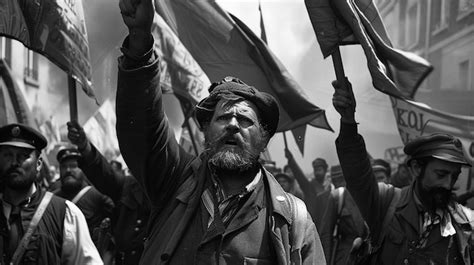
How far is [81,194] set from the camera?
30.4 feet

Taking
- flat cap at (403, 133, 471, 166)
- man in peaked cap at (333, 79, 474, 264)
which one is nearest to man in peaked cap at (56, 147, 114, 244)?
man in peaked cap at (333, 79, 474, 264)

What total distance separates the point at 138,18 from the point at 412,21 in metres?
9.86

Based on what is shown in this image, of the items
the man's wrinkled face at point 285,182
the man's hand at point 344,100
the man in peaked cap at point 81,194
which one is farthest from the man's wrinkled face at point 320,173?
the man's hand at point 344,100

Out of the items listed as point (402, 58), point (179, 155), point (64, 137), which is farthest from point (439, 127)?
point (64, 137)

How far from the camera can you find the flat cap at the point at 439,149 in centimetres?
623

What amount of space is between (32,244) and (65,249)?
0.20 metres

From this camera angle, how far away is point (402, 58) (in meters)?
6.18

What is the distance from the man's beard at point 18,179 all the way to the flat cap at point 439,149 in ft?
7.81

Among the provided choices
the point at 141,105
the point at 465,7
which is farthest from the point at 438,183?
the point at 465,7

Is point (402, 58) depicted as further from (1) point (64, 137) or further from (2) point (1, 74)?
(1) point (64, 137)

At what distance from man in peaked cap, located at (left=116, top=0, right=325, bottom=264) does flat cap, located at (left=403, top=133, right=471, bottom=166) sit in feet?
7.47

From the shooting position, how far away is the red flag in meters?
10.2

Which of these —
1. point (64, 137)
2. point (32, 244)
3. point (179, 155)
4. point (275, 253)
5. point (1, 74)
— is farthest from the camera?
point (64, 137)

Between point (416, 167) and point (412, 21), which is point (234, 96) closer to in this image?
point (416, 167)
